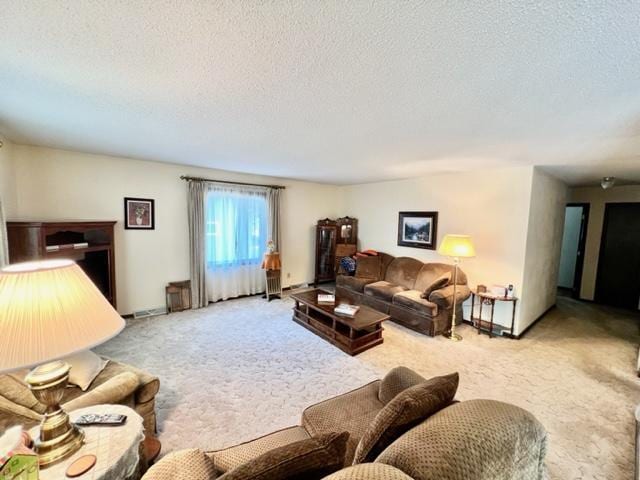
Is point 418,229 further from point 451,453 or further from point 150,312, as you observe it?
point 150,312

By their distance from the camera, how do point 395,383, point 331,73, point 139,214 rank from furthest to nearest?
point 139,214 < point 395,383 < point 331,73

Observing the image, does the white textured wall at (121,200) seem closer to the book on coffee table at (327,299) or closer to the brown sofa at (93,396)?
the book on coffee table at (327,299)

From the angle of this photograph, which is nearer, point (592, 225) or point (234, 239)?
point (234, 239)

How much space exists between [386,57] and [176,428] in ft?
9.14

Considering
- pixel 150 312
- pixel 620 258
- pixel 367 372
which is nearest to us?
pixel 367 372

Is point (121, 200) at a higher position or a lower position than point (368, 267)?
higher

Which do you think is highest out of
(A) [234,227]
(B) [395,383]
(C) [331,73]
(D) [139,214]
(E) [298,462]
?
(C) [331,73]

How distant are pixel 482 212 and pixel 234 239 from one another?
414 centimetres

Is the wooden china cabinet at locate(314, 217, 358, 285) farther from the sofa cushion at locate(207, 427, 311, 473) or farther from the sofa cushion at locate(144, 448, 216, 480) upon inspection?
the sofa cushion at locate(144, 448, 216, 480)

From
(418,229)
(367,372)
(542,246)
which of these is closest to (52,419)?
(367,372)

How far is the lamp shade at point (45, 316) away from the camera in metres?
0.85

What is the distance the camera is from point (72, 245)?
3.24m

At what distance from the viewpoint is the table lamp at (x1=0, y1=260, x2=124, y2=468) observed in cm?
86

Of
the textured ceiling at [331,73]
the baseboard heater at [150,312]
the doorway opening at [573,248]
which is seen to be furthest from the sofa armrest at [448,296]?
the baseboard heater at [150,312]
